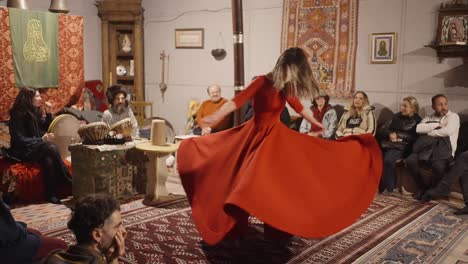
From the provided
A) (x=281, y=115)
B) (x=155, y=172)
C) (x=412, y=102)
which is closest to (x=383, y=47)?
(x=412, y=102)

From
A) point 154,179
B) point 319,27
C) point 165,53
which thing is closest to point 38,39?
point 165,53

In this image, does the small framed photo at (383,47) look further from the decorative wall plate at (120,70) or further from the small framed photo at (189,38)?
the decorative wall plate at (120,70)

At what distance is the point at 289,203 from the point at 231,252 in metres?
0.82

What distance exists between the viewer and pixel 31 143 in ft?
16.0

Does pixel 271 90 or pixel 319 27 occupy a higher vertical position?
pixel 319 27

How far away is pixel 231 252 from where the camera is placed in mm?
3607

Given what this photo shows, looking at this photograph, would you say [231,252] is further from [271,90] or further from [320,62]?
[320,62]

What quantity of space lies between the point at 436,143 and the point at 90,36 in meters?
5.68

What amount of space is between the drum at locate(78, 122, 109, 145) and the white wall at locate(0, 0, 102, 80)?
3.72 metres

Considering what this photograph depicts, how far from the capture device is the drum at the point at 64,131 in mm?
5164

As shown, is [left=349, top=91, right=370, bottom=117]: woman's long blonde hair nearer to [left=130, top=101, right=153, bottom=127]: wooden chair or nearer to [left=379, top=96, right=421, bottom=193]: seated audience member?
[left=379, top=96, right=421, bottom=193]: seated audience member

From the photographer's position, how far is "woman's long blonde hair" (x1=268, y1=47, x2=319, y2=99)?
329 cm

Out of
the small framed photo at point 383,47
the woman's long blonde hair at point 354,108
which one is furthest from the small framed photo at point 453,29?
the woman's long blonde hair at point 354,108

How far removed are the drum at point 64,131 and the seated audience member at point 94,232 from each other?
3.47 metres
